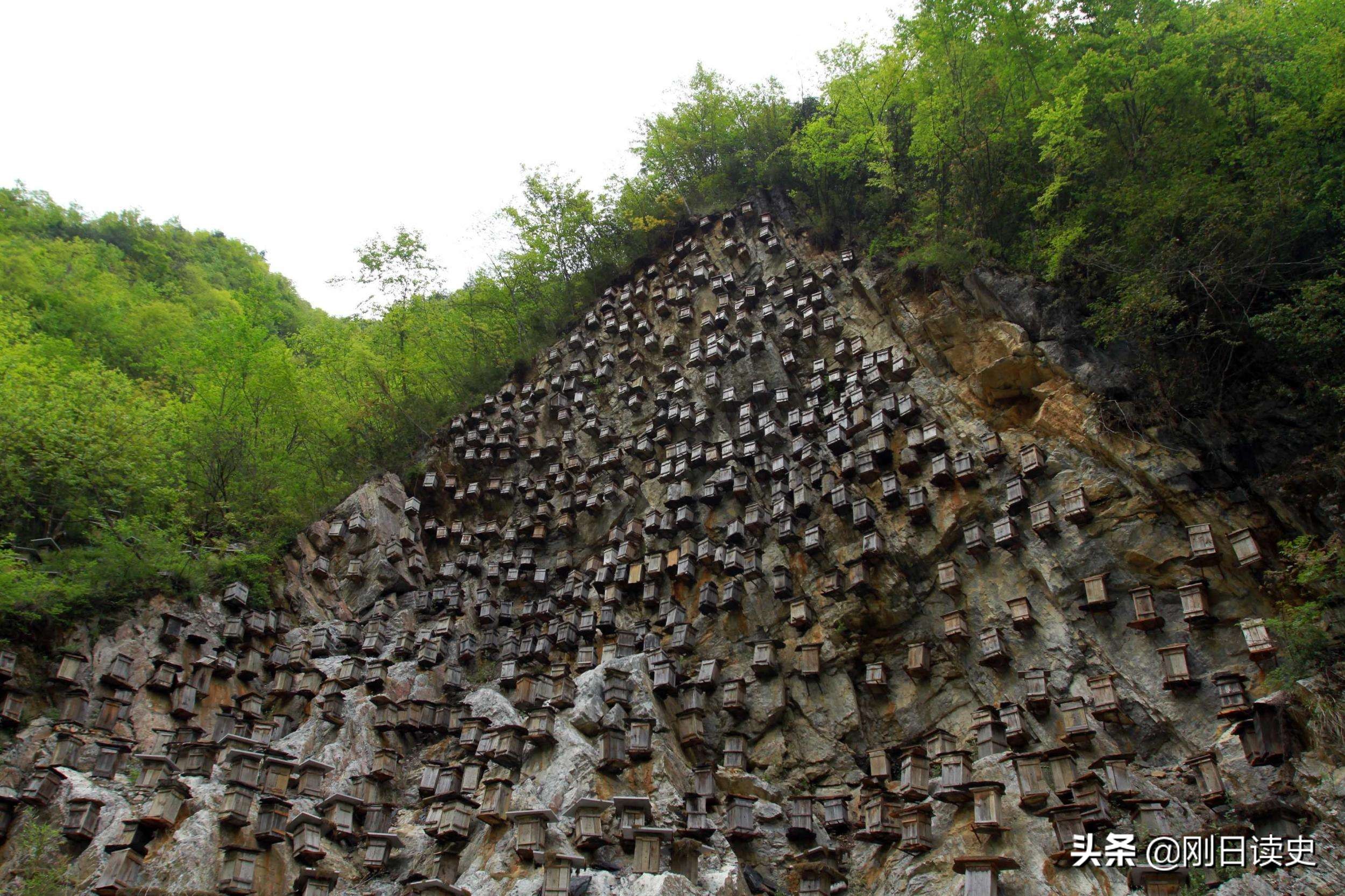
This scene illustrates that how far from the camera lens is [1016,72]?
2117 cm

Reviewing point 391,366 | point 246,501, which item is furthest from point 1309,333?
point 391,366

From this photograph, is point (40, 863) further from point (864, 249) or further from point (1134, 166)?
point (1134, 166)

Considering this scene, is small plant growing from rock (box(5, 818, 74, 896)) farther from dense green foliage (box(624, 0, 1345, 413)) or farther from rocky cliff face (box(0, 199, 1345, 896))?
dense green foliage (box(624, 0, 1345, 413))

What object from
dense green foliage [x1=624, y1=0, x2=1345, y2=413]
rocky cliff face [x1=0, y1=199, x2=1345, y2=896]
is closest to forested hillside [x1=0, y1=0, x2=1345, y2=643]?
dense green foliage [x1=624, y1=0, x2=1345, y2=413]

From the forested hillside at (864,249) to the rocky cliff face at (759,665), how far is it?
164 centimetres

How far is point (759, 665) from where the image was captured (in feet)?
56.5

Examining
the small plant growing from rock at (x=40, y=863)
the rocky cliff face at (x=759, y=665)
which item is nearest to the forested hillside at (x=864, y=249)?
the rocky cliff face at (x=759, y=665)

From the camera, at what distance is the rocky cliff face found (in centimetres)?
1258

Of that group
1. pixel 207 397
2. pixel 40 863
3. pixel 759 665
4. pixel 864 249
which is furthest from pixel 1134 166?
pixel 207 397

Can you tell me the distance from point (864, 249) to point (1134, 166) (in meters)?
7.25

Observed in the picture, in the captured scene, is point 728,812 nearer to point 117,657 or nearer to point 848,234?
point 117,657

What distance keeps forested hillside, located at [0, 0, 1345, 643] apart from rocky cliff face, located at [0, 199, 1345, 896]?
1.64 meters

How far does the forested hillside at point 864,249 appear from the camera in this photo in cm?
1580

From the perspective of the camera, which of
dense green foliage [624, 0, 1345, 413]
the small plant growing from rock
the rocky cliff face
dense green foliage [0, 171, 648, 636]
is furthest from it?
dense green foliage [0, 171, 648, 636]
